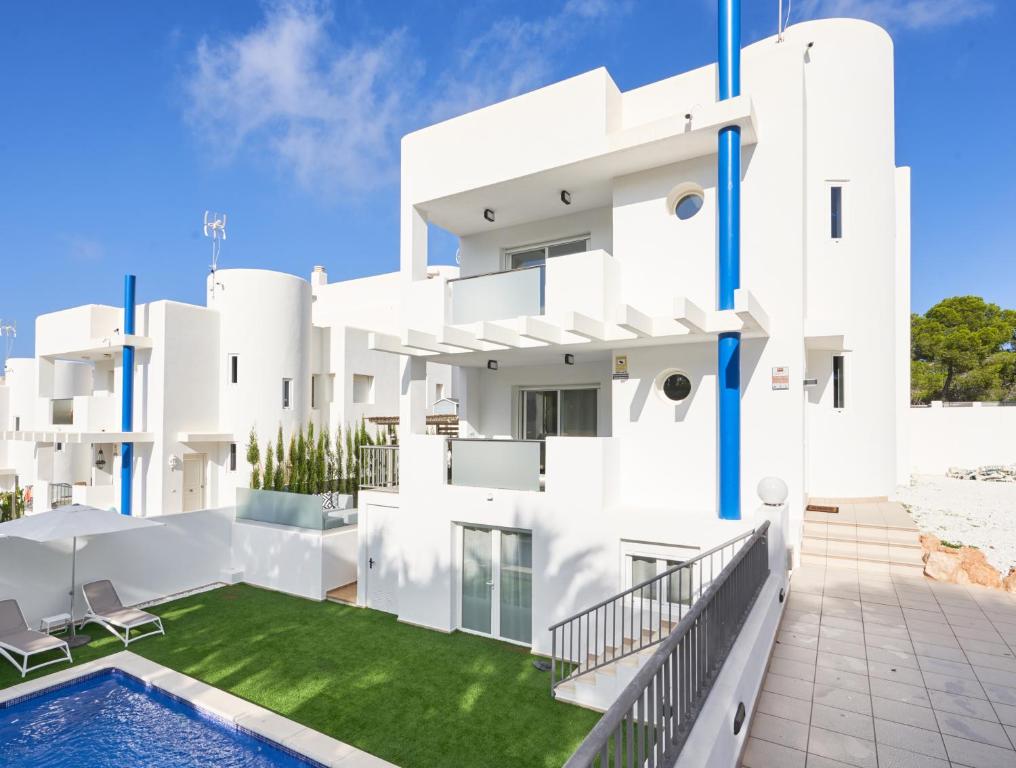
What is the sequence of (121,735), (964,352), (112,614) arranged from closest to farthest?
(121,735)
(112,614)
(964,352)

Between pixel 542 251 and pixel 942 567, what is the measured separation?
9487mm

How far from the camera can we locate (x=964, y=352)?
3403 cm

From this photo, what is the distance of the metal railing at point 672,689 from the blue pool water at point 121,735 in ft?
17.8

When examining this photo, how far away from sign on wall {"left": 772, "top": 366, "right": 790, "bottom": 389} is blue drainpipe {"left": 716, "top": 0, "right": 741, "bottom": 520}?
2.09ft

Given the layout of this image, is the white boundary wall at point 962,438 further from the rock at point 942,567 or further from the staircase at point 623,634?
the staircase at point 623,634

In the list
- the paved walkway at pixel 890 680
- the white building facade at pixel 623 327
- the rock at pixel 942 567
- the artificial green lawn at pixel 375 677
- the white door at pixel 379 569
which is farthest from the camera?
the white door at pixel 379 569

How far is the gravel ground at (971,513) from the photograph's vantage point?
30.8 ft

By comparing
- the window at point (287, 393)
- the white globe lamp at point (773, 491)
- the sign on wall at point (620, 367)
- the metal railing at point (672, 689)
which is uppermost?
the sign on wall at point (620, 367)

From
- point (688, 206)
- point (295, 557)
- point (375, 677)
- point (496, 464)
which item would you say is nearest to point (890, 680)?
point (496, 464)

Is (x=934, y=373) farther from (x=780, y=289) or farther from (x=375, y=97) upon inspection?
(x=375, y=97)

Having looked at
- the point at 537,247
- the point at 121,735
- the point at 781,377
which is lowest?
the point at 121,735

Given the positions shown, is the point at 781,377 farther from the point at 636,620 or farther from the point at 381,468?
the point at 381,468

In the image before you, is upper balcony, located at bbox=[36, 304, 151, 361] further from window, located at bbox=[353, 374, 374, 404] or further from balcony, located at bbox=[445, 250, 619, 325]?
balcony, located at bbox=[445, 250, 619, 325]

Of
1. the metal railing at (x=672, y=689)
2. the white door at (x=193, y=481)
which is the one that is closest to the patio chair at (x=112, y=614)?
the white door at (x=193, y=481)
